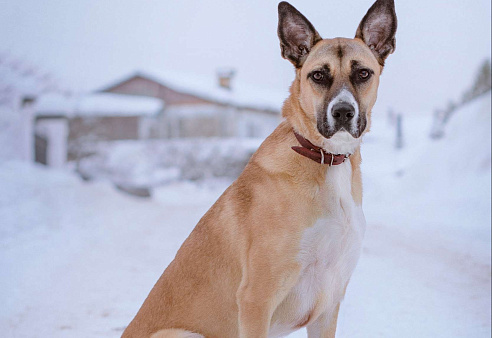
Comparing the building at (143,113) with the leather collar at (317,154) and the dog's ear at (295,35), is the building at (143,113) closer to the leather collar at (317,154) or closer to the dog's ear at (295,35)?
the dog's ear at (295,35)

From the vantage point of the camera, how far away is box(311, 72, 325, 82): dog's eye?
1774mm

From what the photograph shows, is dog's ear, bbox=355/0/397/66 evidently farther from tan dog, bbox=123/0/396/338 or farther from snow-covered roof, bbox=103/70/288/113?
snow-covered roof, bbox=103/70/288/113

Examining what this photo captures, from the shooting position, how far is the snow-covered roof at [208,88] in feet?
14.9

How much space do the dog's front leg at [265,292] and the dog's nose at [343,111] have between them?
53 cm

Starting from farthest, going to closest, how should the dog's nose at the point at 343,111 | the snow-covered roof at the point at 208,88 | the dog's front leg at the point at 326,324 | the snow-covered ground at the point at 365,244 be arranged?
the snow-covered roof at the point at 208,88, the snow-covered ground at the point at 365,244, the dog's front leg at the point at 326,324, the dog's nose at the point at 343,111

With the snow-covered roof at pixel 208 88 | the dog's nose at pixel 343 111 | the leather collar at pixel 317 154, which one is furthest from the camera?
→ the snow-covered roof at pixel 208 88

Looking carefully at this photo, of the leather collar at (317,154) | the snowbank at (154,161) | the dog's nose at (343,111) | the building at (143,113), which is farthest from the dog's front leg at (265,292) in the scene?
the snowbank at (154,161)

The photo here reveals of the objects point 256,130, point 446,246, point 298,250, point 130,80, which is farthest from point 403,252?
point 130,80

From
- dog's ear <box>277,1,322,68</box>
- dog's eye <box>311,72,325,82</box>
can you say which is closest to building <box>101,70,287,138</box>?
dog's ear <box>277,1,322,68</box>

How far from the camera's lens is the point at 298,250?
5.48 feet

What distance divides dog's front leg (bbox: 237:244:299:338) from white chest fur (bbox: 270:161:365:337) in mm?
60

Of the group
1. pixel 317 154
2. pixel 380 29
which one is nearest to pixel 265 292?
pixel 317 154

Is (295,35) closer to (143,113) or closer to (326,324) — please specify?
(326,324)

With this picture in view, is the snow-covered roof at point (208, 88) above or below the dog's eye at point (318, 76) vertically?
below
